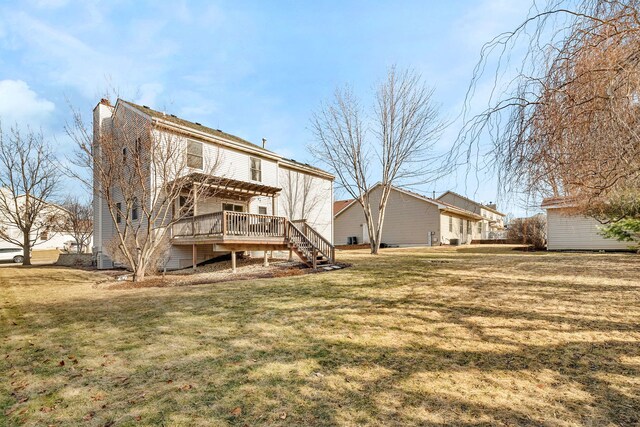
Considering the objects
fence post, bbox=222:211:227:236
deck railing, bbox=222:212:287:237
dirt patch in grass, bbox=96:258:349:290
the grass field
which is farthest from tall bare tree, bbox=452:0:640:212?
deck railing, bbox=222:212:287:237

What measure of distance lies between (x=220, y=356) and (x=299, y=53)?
1069 cm

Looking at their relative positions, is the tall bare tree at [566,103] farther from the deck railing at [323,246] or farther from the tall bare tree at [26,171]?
the tall bare tree at [26,171]

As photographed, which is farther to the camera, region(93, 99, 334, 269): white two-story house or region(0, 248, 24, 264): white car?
region(0, 248, 24, 264): white car

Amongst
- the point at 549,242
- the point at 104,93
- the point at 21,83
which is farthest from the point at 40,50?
the point at 549,242

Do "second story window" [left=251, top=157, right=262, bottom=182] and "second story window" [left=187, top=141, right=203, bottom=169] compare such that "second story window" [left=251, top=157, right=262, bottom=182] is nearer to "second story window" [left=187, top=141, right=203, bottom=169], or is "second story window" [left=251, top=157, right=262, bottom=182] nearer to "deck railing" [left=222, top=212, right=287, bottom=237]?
"second story window" [left=187, top=141, right=203, bottom=169]

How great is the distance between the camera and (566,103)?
3410mm

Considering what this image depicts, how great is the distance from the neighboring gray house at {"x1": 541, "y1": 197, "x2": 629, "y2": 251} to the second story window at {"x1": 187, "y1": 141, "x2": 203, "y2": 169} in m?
20.3

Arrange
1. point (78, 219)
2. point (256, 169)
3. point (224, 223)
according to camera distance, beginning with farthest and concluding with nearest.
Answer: point (78, 219) < point (256, 169) < point (224, 223)

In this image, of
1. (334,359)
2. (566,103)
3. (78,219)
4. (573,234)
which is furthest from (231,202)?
(573,234)

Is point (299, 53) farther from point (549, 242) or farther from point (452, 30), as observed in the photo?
point (549, 242)

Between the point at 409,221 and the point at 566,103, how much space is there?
2708 cm

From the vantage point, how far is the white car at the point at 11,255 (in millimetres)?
28142

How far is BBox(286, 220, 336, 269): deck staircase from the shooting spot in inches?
522

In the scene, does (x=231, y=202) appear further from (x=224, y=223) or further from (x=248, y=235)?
(x=224, y=223)
